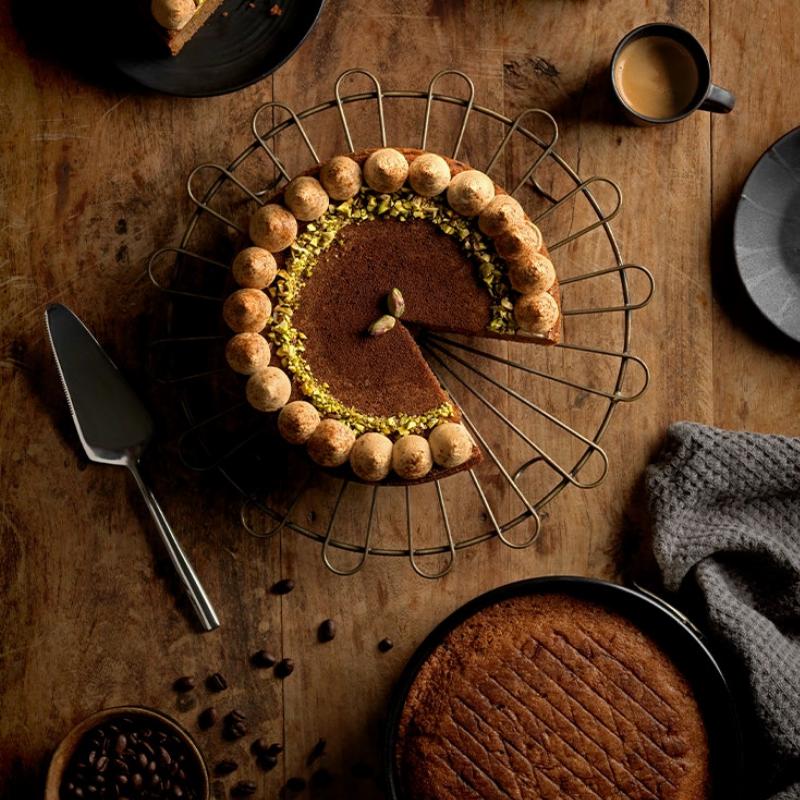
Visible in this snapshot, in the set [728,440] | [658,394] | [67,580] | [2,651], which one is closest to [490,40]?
[658,394]

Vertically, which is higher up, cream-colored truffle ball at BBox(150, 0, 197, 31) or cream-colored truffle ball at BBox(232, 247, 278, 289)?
cream-colored truffle ball at BBox(150, 0, 197, 31)

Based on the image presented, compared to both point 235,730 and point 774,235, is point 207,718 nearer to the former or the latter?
point 235,730

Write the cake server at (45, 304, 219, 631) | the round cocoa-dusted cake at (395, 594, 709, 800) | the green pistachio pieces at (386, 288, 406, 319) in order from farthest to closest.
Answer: the cake server at (45, 304, 219, 631)
the green pistachio pieces at (386, 288, 406, 319)
the round cocoa-dusted cake at (395, 594, 709, 800)

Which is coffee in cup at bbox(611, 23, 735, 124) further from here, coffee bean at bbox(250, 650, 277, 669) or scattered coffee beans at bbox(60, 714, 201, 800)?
scattered coffee beans at bbox(60, 714, 201, 800)

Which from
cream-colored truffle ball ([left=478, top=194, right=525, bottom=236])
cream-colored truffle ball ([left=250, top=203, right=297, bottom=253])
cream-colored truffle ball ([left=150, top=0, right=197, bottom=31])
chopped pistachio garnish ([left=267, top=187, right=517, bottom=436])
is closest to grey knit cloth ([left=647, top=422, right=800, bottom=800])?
chopped pistachio garnish ([left=267, top=187, right=517, bottom=436])

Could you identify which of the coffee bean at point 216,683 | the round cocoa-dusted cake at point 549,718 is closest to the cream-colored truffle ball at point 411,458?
the round cocoa-dusted cake at point 549,718

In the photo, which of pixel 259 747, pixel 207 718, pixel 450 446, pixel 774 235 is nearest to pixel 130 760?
pixel 207 718

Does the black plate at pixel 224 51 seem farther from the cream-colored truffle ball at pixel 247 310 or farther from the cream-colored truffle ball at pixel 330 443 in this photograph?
the cream-colored truffle ball at pixel 330 443
